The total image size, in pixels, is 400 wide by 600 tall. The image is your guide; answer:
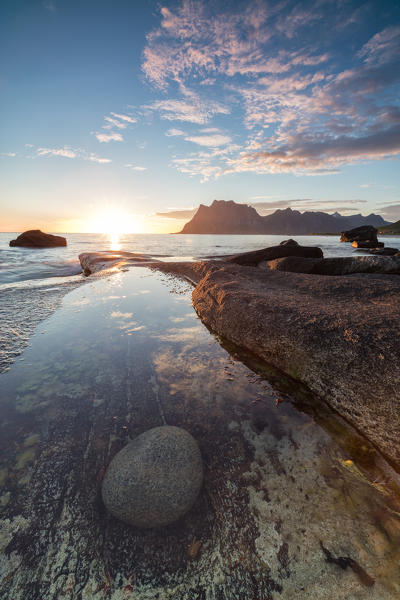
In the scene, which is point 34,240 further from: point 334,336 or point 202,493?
point 202,493

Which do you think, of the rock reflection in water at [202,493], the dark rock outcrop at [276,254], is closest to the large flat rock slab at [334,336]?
the rock reflection in water at [202,493]

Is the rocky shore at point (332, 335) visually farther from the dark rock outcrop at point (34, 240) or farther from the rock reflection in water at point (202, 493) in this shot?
the dark rock outcrop at point (34, 240)

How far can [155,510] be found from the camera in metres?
2.38

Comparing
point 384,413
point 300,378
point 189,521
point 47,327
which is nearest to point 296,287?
point 300,378

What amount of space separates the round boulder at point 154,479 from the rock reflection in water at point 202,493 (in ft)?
0.36

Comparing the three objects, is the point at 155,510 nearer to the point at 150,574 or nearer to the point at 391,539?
the point at 150,574

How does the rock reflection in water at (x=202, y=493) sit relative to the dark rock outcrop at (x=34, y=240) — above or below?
below

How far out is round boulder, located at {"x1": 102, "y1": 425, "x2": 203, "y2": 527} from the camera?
2379mm

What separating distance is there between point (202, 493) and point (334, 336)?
3.25 m

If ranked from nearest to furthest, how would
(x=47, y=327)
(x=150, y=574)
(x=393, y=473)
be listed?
(x=150, y=574), (x=393, y=473), (x=47, y=327)

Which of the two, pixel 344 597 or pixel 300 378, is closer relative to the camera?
pixel 344 597

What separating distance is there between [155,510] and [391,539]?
2179 mm

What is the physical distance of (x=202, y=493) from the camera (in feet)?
8.40

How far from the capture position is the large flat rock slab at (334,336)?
3314mm
